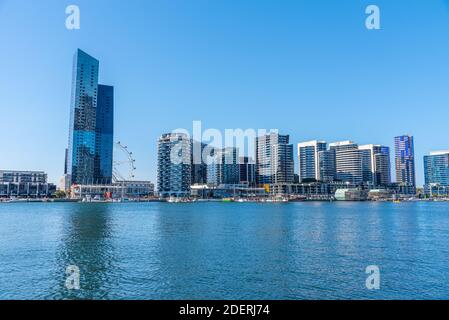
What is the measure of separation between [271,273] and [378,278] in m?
7.59

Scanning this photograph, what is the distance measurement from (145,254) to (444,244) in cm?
3458

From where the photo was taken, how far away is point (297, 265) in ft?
103

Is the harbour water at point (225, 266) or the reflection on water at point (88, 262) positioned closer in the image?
the harbour water at point (225, 266)

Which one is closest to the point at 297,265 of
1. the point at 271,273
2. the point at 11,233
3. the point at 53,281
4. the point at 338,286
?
the point at 271,273

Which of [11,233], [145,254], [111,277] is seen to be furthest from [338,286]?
[11,233]

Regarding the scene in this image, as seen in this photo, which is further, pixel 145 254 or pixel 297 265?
pixel 145 254

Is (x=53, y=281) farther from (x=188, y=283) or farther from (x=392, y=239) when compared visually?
(x=392, y=239)

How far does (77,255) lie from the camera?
36.2 metres

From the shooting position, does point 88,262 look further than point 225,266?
Yes

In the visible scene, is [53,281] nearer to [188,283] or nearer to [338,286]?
[188,283]

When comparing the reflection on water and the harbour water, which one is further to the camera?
the reflection on water

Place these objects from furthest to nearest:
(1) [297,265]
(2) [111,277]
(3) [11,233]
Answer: (3) [11,233] → (1) [297,265] → (2) [111,277]
